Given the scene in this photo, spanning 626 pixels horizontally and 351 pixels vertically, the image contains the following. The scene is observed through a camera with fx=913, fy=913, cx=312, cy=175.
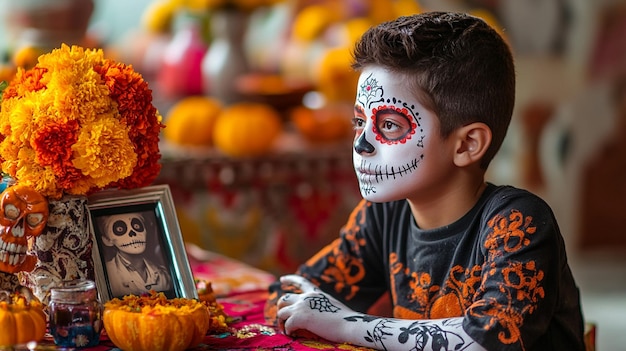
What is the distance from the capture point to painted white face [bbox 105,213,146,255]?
128 cm

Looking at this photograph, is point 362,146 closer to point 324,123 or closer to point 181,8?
point 324,123

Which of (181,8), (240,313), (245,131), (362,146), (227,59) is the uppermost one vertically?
(181,8)

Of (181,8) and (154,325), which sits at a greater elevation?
(181,8)

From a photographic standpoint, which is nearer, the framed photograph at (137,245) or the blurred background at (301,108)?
the framed photograph at (137,245)

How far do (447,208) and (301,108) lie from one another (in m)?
1.83

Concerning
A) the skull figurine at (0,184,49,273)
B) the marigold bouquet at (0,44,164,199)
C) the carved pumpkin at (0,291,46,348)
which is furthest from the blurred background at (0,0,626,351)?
the carved pumpkin at (0,291,46,348)

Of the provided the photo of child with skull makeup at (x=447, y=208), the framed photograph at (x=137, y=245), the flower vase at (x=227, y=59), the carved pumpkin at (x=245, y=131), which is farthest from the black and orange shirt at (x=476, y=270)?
the flower vase at (x=227, y=59)

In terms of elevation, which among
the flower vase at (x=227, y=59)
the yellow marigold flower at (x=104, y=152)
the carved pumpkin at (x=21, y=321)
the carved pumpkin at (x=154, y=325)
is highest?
the flower vase at (x=227, y=59)

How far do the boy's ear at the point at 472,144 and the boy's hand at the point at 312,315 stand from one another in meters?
0.27

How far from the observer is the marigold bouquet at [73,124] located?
1195 mm

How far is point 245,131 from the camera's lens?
278cm

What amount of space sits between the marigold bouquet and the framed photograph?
0.05 metres

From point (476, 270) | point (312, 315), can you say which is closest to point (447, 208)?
point (476, 270)

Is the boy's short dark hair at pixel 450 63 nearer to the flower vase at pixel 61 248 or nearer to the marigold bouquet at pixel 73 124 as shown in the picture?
the marigold bouquet at pixel 73 124
